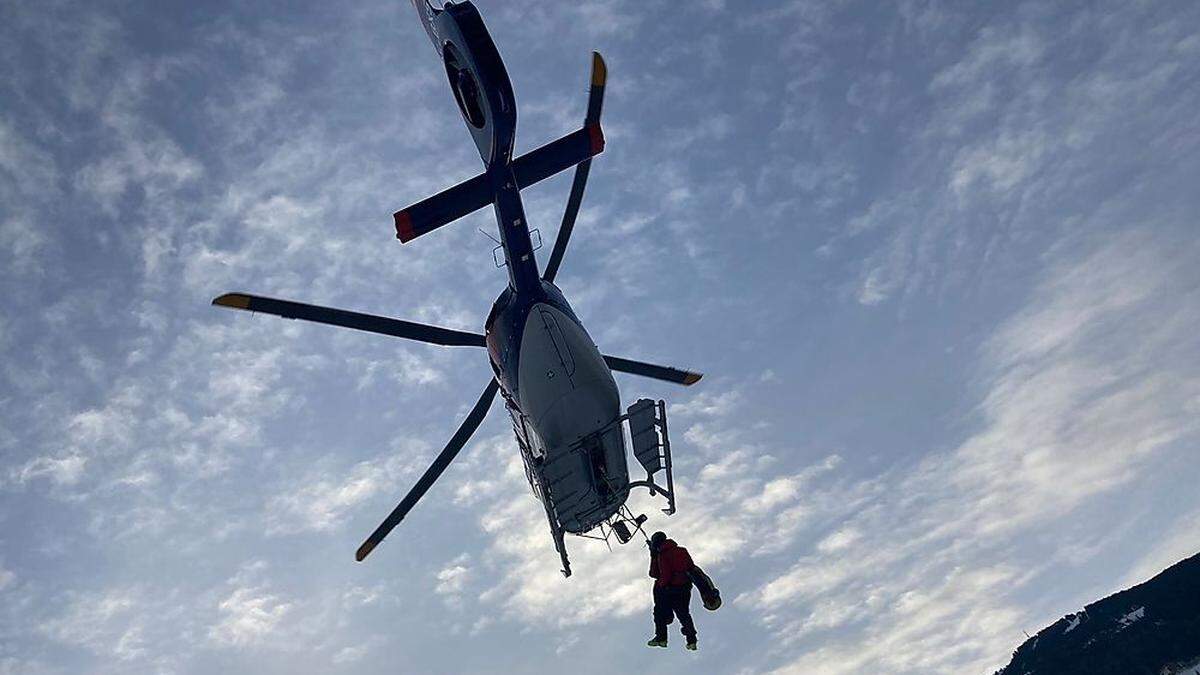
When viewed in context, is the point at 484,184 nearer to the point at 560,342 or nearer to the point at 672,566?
the point at 560,342

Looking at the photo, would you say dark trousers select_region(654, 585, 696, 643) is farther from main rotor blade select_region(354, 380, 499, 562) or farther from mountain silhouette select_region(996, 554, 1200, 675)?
mountain silhouette select_region(996, 554, 1200, 675)

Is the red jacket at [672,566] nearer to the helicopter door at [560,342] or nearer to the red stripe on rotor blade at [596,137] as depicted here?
the helicopter door at [560,342]

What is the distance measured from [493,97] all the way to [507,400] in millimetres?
8066

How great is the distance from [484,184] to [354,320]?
4969 millimetres

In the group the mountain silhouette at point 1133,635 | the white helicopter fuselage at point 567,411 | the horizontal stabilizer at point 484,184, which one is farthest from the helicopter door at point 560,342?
the mountain silhouette at point 1133,635

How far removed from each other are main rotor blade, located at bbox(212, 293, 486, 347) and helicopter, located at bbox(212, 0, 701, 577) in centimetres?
3

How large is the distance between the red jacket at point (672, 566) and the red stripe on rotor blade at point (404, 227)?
31.0 feet

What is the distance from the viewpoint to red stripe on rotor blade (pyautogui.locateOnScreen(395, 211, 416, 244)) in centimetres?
1638

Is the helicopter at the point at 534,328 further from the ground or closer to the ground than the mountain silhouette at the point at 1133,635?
further from the ground

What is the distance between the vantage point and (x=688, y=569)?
47.6 feet

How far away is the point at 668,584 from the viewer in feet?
47.9

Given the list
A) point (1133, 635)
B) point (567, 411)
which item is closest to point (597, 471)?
point (567, 411)

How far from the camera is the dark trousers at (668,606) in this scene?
14.6 m

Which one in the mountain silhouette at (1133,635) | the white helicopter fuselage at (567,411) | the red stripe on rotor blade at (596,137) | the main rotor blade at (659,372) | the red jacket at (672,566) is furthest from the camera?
the mountain silhouette at (1133,635)
